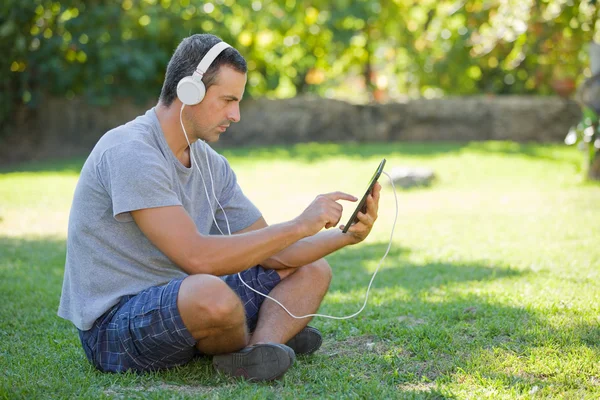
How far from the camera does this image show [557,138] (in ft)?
38.4

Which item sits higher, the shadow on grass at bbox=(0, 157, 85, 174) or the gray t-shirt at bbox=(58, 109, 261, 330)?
the gray t-shirt at bbox=(58, 109, 261, 330)

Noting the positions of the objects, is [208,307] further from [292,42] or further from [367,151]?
[292,42]

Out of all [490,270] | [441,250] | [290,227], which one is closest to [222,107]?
[290,227]

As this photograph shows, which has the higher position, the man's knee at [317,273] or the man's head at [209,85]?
the man's head at [209,85]

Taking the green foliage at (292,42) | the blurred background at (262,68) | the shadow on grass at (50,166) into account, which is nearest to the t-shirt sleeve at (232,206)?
the green foliage at (292,42)

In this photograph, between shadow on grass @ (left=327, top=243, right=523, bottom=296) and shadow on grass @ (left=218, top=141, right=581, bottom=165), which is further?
shadow on grass @ (left=218, top=141, right=581, bottom=165)

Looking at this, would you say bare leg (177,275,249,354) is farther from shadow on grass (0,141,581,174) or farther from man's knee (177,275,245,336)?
shadow on grass (0,141,581,174)

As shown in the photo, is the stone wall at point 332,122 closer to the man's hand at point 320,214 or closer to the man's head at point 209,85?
the man's head at point 209,85

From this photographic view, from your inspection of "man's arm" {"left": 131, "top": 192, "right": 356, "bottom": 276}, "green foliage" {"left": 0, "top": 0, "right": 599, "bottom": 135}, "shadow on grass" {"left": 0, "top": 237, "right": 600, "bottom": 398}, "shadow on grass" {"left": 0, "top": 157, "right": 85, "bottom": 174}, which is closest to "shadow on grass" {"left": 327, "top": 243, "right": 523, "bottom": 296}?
"shadow on grass" {"left": 0, "top": 237, "right": 600, "bottom": 398}

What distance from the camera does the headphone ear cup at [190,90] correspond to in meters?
2.95

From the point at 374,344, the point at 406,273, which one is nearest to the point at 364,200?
the point at 374,344

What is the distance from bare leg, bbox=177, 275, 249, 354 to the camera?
108 inches

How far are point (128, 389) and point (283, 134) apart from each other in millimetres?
9291

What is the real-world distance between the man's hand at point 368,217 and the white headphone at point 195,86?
0.85 metres
